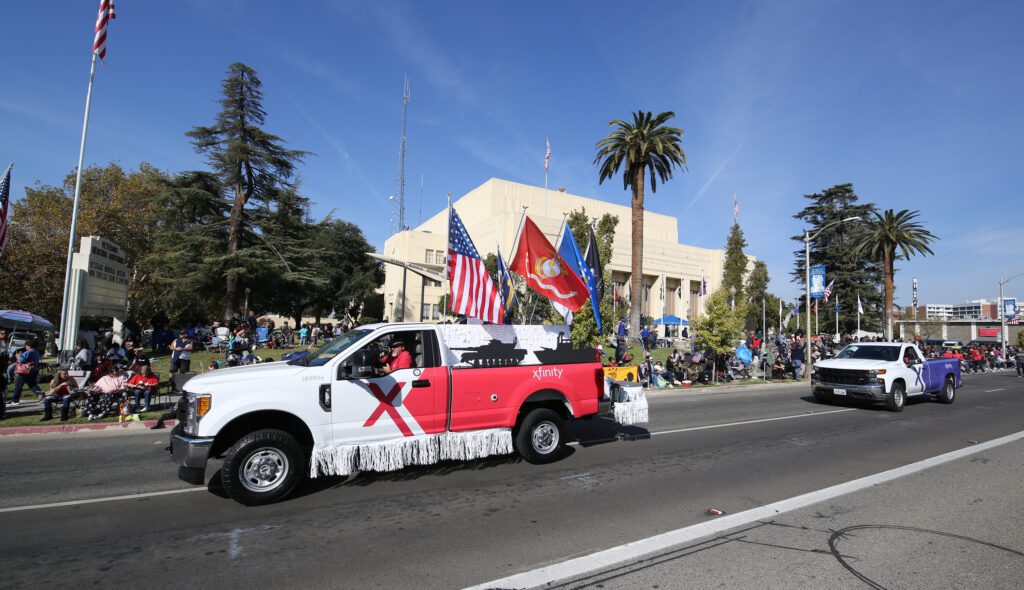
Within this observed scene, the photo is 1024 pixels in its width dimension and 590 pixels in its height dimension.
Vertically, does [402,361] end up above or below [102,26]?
below

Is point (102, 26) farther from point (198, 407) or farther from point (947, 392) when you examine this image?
point (947, 392)

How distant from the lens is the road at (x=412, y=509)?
12.6ft

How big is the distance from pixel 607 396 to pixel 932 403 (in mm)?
13999

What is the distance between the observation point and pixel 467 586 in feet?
11.7

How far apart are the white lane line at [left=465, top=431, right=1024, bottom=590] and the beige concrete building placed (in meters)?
49.5

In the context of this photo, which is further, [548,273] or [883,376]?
[883,376]

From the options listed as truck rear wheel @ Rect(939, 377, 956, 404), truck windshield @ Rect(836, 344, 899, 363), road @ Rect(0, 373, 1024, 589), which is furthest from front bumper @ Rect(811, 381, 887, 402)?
truck rear wheel @ Rect(939, 377, 956, 404)

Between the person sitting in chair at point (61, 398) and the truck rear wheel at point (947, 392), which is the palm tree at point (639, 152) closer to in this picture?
the truck rear wheel at point (947, 392)

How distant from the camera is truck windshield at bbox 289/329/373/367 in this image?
599 centimetres

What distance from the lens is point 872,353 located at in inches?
559

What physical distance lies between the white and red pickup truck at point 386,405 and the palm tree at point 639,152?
20042mm

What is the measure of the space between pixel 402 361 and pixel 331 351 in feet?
2.91

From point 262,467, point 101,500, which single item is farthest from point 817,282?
point 101,500

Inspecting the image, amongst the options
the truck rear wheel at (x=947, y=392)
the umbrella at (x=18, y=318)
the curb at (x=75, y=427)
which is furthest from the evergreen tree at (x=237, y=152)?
the truck rear wheel at (x=947, y=392)
